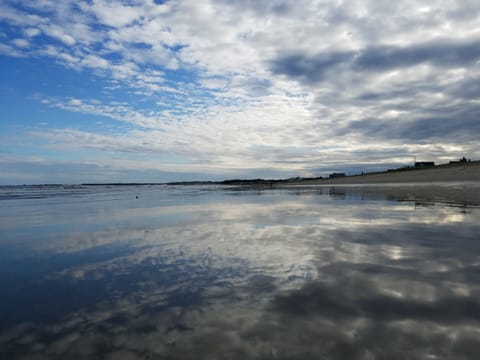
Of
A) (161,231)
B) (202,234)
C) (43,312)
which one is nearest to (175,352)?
(43,312)

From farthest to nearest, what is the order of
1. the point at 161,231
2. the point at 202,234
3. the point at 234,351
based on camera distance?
1. the point at 161,231
2. the point at 202,234
3. the point at 234,351

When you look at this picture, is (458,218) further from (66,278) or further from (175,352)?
(66,278)

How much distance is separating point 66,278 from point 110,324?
2154mm

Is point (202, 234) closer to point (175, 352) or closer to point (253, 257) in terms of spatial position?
point (253, 257)

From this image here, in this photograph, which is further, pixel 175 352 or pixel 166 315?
pixel 166 315

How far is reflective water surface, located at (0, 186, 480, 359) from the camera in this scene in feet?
9.64

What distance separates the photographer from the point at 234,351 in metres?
2.86

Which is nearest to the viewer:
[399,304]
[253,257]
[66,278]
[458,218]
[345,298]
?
[399,304]

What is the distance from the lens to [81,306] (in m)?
3.94

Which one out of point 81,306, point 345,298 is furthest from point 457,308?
point 81,306

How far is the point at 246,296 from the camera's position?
4.16 metres

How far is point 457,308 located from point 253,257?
11.0 feet

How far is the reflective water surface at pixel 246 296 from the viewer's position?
2939 millimetres

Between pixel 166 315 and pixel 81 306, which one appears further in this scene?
pixel 81 306
